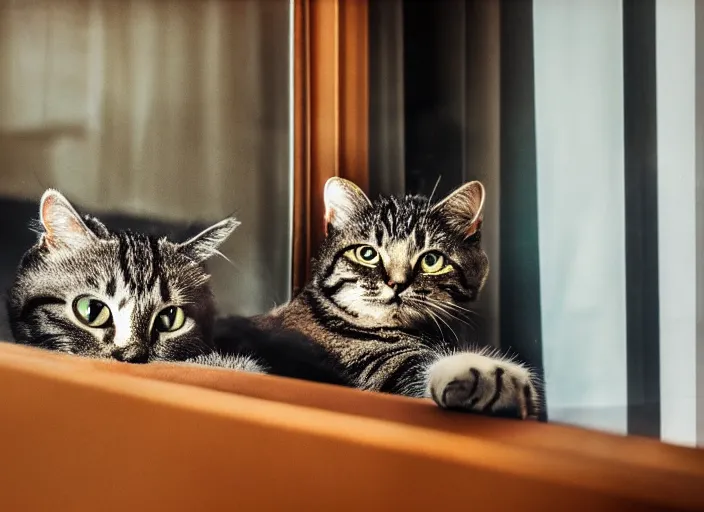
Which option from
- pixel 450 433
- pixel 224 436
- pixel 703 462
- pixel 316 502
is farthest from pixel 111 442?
pixel 703 462

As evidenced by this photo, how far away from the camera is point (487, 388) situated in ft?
2.58

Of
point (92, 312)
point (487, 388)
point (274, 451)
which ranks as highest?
point (92, 312)

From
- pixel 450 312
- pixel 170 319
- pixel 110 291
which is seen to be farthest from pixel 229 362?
pixel 450 312

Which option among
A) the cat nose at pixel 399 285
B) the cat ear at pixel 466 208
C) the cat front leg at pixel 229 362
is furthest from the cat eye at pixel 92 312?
the cat ear at pixel 466 208

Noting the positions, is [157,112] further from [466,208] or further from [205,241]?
[466,208]

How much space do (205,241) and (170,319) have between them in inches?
5.4

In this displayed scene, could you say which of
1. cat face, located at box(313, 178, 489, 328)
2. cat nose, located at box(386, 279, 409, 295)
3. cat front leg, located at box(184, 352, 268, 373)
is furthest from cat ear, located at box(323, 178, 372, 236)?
cat front leg, located at box(184, 352, 268, 373)

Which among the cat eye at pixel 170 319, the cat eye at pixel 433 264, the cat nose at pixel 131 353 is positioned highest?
the cat eye at pixel 433 264

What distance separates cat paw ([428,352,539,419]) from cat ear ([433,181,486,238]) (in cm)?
20

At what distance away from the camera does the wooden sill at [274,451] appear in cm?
73

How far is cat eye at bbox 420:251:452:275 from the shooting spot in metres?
0.86

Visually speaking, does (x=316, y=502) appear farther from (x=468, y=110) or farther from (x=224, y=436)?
(x=468, y=110)

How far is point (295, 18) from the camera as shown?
0.90 meters

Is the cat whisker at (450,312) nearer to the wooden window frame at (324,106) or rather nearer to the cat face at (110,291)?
the wooden window frame at (324,106)
